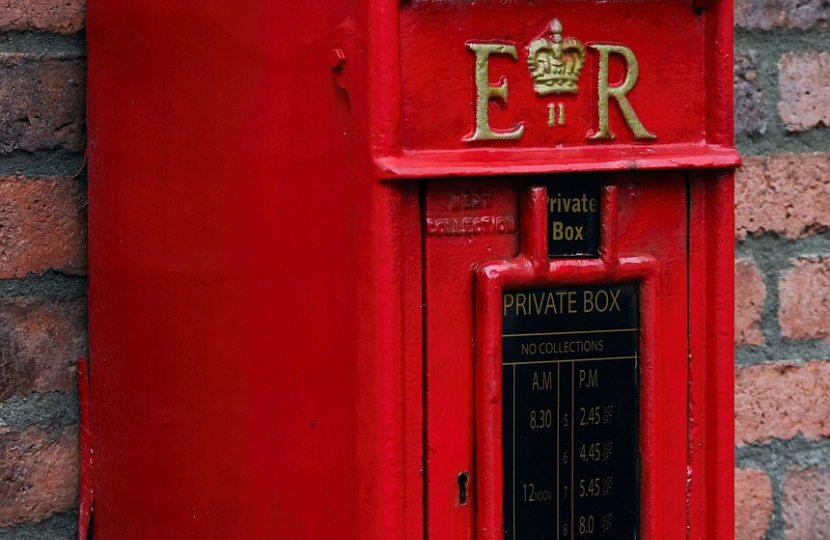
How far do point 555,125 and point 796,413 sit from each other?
0.64m

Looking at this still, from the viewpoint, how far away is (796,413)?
1205 mm

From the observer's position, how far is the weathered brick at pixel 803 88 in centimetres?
118

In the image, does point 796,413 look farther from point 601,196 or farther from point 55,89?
point 55,89

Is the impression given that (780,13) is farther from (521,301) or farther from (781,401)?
(521,301)

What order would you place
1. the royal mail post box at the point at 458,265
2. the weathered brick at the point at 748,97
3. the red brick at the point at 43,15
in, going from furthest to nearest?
the weathered brick at the point at 748,97 → the red brick at the point at 43,15 → the royal mail post box at the point at 458,265

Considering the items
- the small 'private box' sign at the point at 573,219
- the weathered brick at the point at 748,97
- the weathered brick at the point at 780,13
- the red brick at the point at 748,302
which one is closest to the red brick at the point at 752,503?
the red brick at the point at 748,302

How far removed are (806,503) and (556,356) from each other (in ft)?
2.06

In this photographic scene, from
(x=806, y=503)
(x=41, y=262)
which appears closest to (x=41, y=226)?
(x=41, y=262)

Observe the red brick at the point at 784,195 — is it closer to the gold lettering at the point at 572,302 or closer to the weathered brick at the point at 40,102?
the gold lettering at the point at 572,302

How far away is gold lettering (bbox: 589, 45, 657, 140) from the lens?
0.70 metres

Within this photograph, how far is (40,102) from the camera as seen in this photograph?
3.27 feet

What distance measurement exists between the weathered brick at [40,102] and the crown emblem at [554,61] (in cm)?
49

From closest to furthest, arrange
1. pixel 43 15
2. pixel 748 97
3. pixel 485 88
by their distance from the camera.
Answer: pixel 485 88 < pixel 43 15 < pixel 748 97

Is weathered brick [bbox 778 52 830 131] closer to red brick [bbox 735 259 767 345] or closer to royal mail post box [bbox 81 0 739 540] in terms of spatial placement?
red brick [bbox 735 259 767 345]
